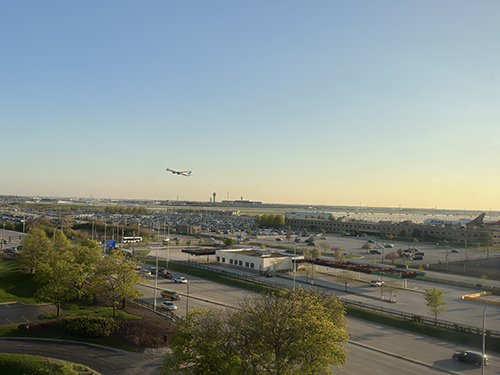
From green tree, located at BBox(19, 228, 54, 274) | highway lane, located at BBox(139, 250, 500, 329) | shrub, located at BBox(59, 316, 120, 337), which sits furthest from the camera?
green tree, located at BBox(19, 228, 54, 274)

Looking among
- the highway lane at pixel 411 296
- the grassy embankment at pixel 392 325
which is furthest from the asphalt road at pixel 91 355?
the highway lane at pixel 411 296

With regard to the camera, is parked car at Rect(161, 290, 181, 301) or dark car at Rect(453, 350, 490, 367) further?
parked car at Rect(161, 290, 181, 301)

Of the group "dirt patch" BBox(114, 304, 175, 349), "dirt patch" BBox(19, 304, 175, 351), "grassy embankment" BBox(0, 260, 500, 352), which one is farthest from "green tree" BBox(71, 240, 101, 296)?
"dirt patch" BBox(114, 304, 175, 349)

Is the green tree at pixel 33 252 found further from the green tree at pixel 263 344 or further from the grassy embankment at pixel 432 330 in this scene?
the green tree at pixel 263 344

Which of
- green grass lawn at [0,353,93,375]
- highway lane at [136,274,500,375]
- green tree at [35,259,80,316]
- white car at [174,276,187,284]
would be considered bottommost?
white car at [174,276,187,284]

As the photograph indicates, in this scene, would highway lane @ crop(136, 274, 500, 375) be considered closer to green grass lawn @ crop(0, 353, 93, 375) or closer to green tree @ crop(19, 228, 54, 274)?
green grass lawn @ crop(0, 353, 93, 375)

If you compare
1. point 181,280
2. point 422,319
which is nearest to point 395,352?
point 422,319

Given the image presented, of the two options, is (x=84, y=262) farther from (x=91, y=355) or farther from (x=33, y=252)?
(x=91, y=355)

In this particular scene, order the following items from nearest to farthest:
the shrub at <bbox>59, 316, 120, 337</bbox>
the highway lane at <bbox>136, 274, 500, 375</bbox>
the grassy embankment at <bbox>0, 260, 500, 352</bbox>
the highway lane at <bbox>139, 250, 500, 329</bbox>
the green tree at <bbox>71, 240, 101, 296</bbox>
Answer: the highway lane at <bbox>136, 274, 500, 375</bbox>, the grassy embankment at <bbox>0, 260, 500, 352</bbox>, the shrub at <bbox>59, 316, 120, 337</bbox>, the green tree at <bbox>71, 240, 101, 296</bbox>, the highway lane at <bbox>139, 250, 500, 329</bbox>
